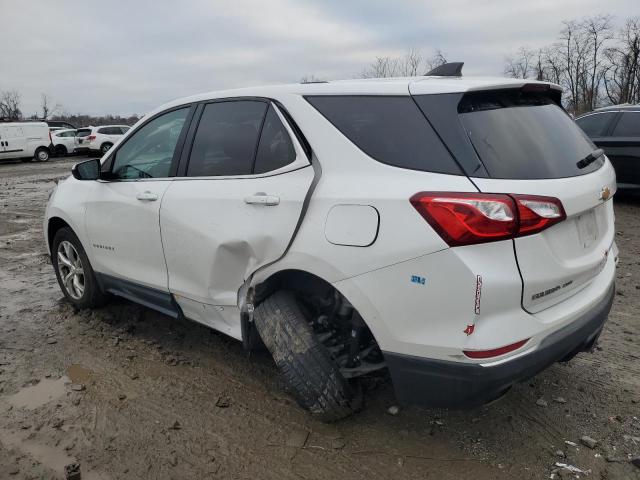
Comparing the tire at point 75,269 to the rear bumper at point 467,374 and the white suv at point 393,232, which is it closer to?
the white suv at point 393,232

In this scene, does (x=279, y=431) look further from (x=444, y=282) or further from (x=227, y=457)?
(x=444, y=282)

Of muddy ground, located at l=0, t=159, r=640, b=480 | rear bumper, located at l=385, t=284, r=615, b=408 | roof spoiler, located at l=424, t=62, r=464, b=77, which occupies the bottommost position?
muddy ground, located at l=0, t=159, r=640, b=480

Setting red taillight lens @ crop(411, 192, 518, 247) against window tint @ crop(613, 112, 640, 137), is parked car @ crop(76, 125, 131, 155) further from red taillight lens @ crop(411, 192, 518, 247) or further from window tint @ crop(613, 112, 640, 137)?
red taillight lens @ crop(411, 192, 518, 247)

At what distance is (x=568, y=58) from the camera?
45844 mm

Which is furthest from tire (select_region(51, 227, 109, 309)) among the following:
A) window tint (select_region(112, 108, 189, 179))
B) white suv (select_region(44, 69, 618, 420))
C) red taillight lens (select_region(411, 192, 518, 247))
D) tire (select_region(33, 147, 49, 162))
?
tire (select_region(33, 147, 49, 162))

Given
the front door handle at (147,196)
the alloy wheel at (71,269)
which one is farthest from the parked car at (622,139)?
the alloy wheel at (71,269)

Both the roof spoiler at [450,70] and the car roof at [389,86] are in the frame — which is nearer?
the car roof at [389,86]

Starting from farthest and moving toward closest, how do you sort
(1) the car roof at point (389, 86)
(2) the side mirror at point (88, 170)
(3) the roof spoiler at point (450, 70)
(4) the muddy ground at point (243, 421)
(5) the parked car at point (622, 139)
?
(5) the parked car at point (622, 139), (2) the side mirror at point (88, 170), (3) the roof spoiler at point (450, 70), (4) the muddy ground at point (243, 421), (1) the car roof at point (389, 86)

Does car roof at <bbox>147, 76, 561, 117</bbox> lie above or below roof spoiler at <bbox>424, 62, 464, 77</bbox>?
below

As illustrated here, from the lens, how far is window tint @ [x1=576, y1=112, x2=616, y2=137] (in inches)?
333

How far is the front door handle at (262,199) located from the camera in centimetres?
259

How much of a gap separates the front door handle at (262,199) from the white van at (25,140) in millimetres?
24393

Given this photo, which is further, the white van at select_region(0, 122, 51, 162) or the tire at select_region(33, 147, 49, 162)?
the tire at select_region(33, 147, 49, 162)

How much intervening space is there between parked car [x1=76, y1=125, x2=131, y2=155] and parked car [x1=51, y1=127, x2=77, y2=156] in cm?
44
